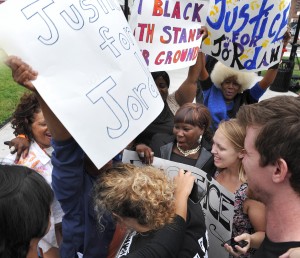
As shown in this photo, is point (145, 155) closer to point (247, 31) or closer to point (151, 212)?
point (151, 212)

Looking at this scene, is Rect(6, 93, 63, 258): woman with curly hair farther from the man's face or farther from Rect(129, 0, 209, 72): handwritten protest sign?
the man's face

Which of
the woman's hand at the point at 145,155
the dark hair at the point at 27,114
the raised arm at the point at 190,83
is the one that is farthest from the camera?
the raised arm at the point at 190,83

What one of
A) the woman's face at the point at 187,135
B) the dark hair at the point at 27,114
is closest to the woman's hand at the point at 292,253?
the woman's face at the point at 187,135

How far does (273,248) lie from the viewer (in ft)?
3.87

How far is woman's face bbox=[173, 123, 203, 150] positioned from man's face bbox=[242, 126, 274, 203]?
1207mm

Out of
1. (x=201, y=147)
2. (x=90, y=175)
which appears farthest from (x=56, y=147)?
(x=201, y=147)

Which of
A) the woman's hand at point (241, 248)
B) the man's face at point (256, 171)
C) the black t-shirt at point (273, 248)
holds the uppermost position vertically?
the man's face at point (256, 171)

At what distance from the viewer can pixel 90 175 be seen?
1.67 metres

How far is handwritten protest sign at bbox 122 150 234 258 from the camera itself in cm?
181

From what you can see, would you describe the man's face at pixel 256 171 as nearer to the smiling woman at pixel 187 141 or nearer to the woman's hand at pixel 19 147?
the smiling woman at pixel 187 141

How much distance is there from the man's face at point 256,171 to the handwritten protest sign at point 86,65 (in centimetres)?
48

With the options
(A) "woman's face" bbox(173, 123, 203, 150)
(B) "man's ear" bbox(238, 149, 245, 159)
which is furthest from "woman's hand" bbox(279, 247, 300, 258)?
(A) "woman's face" bbox(173, 123, 203, 150)

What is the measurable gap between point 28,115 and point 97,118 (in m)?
1.16

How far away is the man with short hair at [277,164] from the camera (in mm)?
1075
